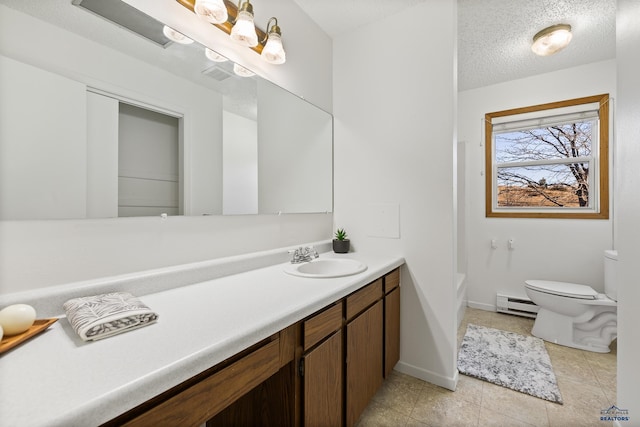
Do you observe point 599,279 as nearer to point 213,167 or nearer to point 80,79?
point 213,167

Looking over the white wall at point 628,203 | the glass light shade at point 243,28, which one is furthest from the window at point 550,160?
the glass light shade at point 243,28

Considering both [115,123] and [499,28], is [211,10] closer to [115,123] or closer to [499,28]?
[115,123]

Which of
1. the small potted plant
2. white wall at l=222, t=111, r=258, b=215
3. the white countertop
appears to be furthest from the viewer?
the small potted plant

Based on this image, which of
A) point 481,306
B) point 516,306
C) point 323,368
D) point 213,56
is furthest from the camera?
point 481,306

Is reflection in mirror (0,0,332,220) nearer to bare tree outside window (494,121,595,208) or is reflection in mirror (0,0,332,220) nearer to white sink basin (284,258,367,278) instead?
white sink basin (284,258,367,278)

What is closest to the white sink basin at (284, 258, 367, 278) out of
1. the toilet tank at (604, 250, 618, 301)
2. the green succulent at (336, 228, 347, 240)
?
the green succulent at (336, 228, 347, 240)

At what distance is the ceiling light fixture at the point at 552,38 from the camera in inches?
76.7

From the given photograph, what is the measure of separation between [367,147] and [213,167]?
1.12 meters

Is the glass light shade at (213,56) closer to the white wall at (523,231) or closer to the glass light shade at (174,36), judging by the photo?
the glass light shade at (174,36)

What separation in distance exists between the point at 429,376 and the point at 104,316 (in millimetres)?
1809

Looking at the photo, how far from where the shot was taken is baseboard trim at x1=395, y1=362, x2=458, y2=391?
5.39 ft

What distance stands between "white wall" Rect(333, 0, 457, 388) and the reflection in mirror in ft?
2.52

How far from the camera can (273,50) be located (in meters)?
1.47

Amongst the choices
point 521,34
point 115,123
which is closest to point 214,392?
point 115,123
